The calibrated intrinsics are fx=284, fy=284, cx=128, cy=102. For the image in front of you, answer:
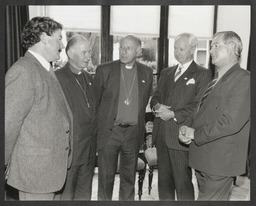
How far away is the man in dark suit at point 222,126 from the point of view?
212 cm

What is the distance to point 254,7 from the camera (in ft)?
7.72

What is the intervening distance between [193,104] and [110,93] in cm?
72

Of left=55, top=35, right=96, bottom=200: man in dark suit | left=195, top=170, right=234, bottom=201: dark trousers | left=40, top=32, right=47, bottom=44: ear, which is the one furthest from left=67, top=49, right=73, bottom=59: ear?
left=195, top=170, right=234, bottom=201: dark trousers

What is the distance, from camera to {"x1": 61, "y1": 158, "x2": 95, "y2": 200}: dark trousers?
94.3 inches

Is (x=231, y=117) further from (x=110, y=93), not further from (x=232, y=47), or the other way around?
(x=110, y=93)

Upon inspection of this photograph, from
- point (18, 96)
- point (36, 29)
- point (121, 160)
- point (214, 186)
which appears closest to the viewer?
point (18, 96)

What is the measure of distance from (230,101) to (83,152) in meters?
1.25

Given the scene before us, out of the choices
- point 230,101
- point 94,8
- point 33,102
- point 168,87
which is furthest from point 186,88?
point 33,102

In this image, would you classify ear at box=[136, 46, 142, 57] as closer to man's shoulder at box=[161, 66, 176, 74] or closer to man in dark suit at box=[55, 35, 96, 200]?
man's shoulder at box=[161, 66, 176, 74]

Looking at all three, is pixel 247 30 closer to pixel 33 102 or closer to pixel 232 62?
pixel 232 62

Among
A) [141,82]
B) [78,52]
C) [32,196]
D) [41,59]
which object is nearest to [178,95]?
[141,82]

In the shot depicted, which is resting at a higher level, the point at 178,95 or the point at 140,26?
the point at 140,26

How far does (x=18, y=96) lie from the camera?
5.89 feet

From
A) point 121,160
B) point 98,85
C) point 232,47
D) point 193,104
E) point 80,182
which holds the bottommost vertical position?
point 80,182
